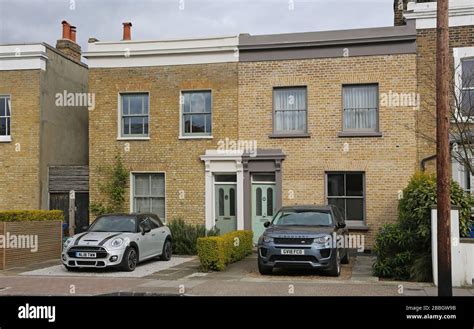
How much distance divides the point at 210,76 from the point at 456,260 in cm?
1064

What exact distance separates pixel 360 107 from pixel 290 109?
2333 millimetres

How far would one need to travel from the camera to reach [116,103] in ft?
66.0

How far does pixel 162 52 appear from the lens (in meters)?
19.7

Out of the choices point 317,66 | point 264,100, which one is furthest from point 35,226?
point 317,66

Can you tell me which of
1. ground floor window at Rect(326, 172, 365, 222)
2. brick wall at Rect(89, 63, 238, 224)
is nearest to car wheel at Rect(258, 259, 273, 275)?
ground floor window at Rect(326, 172, 365, 222)

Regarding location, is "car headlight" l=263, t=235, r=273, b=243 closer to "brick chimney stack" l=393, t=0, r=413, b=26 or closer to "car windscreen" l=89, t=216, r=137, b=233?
"car windscreen" l=89, t=216, r=137, b=233

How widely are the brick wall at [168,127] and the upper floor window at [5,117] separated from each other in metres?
3.23

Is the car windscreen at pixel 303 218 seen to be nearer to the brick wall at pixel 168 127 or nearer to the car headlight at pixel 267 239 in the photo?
the car headlight at pixel 267 239

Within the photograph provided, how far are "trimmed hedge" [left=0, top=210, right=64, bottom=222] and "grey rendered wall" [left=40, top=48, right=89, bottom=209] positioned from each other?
306 centimetres

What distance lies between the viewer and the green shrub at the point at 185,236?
1817 centimetres

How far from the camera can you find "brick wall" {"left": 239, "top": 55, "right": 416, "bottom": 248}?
17.9 m

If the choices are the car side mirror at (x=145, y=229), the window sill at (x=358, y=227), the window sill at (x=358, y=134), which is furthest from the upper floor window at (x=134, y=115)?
the window sill at (x=358, y=227)

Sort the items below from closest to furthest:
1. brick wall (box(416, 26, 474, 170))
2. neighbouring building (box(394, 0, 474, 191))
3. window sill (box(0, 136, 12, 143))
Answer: neighbouring building (box(394, 0, 474, 191)) → brick wall (box(416, 26, 474, 170)) → window sill (box(0, 136, 12, 143))

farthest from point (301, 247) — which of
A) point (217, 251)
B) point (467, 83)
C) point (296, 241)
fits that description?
point (467, 83)
